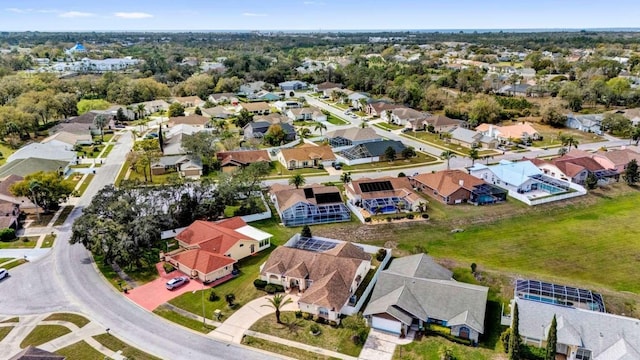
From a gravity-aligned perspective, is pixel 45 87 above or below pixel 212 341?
above

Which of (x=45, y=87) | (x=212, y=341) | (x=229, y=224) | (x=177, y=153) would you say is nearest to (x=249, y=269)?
(x=229, y=224)

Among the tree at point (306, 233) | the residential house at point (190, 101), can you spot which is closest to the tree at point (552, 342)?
the tree at point (306, 233)

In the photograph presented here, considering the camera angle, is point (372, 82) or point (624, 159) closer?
point (624, 159)

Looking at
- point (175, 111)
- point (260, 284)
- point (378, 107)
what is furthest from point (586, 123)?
point (175, 111)

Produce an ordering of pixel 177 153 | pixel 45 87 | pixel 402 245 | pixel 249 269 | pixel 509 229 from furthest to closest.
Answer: pixel 45 87
pixel 177 153
pixel 509 229
pixel 402 245
pixel 249 269

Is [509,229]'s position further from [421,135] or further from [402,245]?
[421,135]
